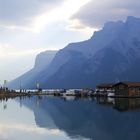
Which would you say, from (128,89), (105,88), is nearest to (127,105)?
(128,89)

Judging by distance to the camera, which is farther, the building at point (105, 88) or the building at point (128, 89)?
the building at point (105, 88)

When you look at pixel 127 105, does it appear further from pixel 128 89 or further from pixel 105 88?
pixel 105 88

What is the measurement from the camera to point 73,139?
34375mm

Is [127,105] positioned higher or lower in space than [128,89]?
lower

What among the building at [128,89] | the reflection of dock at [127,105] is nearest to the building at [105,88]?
the building at [128,89]

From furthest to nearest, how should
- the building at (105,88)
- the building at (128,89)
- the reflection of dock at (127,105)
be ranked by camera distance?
the building at (105,88), the building at (128,89), the reflection of dock at (127,105)

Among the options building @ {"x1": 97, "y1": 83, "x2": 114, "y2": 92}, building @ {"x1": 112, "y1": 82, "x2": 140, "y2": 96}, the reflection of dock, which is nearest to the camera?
the reflection of dock

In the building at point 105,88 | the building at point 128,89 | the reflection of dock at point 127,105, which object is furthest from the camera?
the building at point 105,88

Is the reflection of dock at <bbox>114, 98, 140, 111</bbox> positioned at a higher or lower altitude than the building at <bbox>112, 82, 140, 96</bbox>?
lower

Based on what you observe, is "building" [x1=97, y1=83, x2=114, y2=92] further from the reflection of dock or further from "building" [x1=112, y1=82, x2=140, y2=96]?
the reflection of dock

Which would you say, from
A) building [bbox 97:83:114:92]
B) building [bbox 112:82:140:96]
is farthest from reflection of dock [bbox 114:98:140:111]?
building [bbox 97:83:114:92]

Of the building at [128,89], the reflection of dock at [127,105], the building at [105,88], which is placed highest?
the building at [105,88]

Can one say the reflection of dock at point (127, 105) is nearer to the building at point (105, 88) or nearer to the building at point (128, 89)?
the building at point (128, 89)

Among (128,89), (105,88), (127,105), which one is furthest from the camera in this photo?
(105,88)
